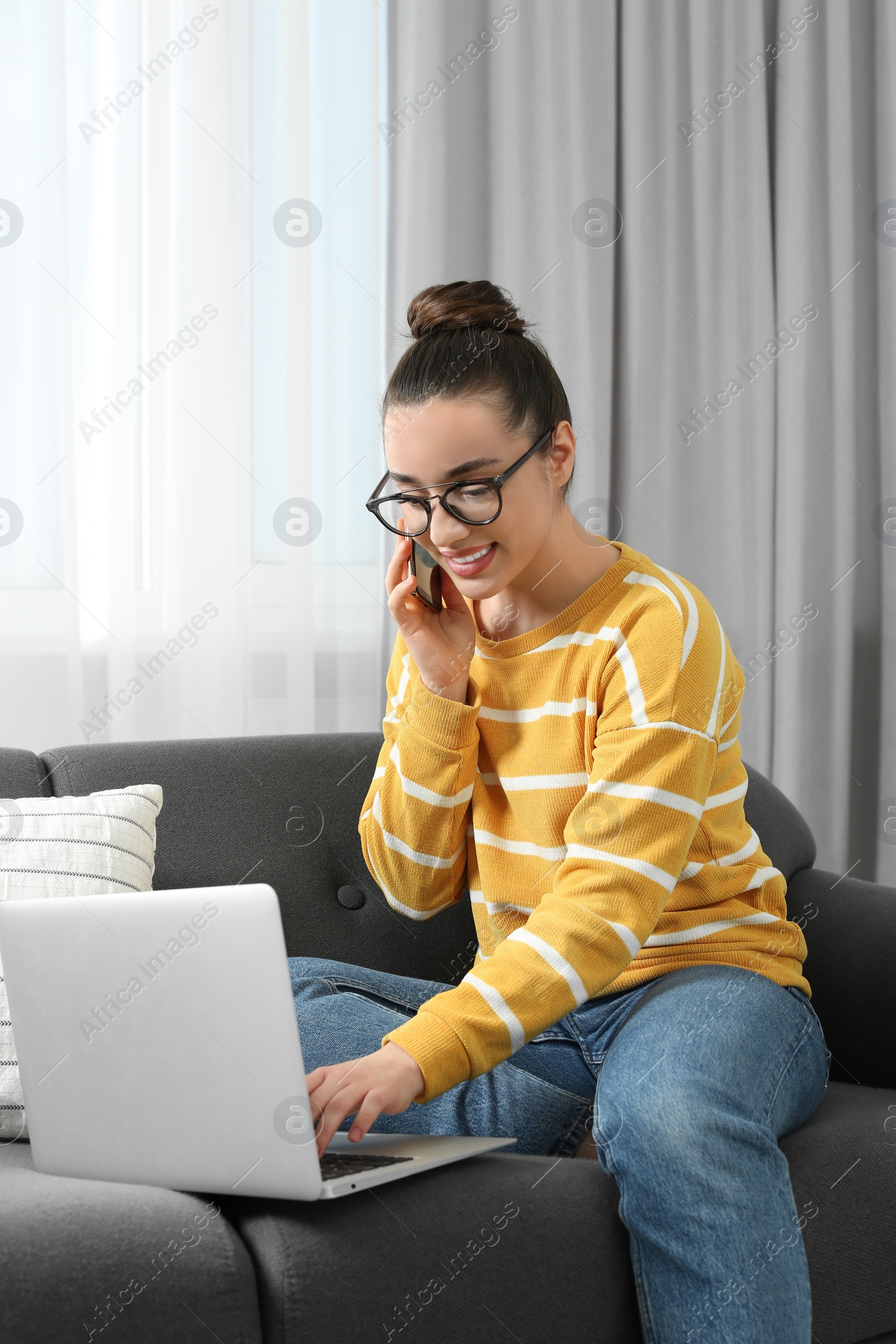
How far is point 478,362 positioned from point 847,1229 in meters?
0.86

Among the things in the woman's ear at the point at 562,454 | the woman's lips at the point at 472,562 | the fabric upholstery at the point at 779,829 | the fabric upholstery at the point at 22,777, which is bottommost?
the fabric upholstery at the point at 779,829

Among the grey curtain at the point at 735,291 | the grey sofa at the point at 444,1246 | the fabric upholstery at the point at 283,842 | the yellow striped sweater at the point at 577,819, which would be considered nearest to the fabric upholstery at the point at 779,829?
the grey sofa at the point at 444,1246

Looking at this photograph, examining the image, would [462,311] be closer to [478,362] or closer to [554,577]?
[478,362]

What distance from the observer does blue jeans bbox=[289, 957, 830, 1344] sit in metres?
0.82

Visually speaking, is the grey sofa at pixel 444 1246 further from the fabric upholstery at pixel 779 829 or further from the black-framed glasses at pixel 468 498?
the black-framed glasses at pixel 468 498

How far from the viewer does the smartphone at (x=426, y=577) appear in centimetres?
124

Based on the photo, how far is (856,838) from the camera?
2.49m

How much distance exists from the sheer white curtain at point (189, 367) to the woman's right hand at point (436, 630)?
0.81 m

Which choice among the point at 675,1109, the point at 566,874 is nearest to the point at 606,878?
the point at 566,874

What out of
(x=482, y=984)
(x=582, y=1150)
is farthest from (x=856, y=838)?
(x=482, y=984)

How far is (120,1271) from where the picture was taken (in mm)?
748

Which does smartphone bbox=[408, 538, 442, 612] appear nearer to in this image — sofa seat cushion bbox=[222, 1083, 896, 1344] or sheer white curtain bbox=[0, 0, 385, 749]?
sofa seat cushion bbox=[222, 1083, 896, 1344]

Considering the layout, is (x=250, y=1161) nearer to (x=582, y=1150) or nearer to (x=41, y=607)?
(x=582, y=1150)

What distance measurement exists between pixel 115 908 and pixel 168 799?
630 mm
